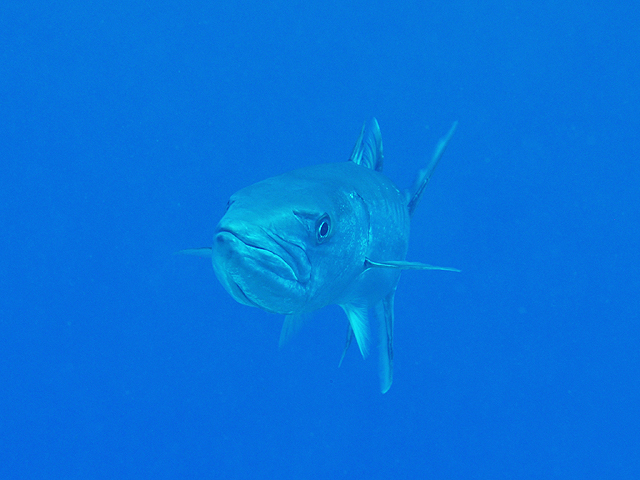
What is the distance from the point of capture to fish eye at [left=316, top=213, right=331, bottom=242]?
1723mm

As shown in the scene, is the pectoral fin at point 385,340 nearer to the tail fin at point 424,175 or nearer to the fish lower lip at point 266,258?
the tail fin at point 424,175

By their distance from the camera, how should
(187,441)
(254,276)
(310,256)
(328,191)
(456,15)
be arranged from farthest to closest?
(456,15), (187,441), (328,191), (310,256), (254,276)

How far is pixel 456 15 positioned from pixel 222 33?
12.5 ft

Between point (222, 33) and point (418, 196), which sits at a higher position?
point (222, 33)

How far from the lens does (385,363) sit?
3146 mm

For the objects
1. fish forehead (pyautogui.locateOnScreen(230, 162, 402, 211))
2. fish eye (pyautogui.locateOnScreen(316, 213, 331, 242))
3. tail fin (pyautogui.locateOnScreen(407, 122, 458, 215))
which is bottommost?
fish eye (pyautogui.locateOnScreen(316, 213, 331, 242))

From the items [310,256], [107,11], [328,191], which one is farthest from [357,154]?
[107,11]

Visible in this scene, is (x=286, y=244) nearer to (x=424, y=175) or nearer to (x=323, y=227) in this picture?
(x=323, y=227)

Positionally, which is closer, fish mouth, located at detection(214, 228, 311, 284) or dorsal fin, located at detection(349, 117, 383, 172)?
fish mouth, located at detection(214, 228, 311, 284)

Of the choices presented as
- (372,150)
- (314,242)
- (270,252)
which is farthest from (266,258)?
(372,150)

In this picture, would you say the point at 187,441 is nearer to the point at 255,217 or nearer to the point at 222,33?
the point at 255,217

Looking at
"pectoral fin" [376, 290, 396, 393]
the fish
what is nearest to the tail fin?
the fish

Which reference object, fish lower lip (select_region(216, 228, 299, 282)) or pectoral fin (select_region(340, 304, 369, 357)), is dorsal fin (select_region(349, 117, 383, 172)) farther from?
fish lower lip (select_region(216, 228, 299, 282))

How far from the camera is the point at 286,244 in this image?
5.14ft
